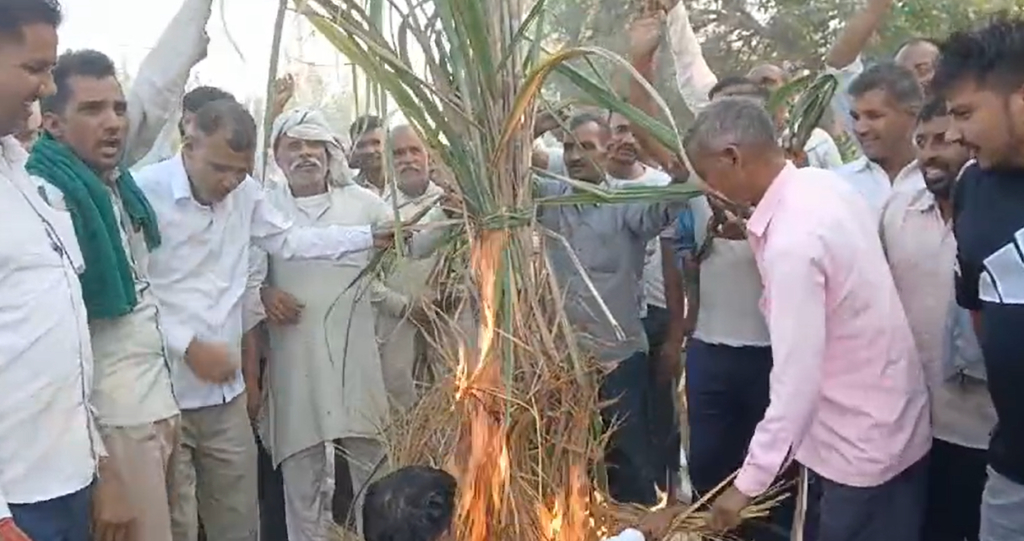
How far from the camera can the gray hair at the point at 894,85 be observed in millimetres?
2680

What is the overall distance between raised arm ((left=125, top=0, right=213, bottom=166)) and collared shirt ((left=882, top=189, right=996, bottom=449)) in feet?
5.51

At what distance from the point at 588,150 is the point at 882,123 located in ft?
2.73

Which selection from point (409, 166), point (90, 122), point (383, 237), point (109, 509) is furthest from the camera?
point (409, 166)

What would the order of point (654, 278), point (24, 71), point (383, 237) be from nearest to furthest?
point (24, 71) < point (383, 237) < point (654, 278)

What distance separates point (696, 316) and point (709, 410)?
0.37 meters

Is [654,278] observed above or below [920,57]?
below

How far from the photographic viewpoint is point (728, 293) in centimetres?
315

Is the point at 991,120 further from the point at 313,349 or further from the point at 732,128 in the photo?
the point at 313,349

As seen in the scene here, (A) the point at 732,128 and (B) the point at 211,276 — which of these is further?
(B) the point at 211,276

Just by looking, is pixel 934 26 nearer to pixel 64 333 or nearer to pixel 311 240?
pixel 311 240

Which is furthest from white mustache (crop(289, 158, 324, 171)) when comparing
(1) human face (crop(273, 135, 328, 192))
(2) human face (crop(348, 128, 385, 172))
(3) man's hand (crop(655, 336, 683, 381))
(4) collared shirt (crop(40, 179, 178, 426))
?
(3) man's hand (crop(655, 336, 683, 381))

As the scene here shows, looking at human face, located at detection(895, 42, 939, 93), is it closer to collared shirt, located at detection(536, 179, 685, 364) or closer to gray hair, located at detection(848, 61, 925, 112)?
gray hair, located at detection(848, 61, 925, 112)

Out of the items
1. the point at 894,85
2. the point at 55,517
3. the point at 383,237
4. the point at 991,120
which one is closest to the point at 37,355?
the point at 55,517

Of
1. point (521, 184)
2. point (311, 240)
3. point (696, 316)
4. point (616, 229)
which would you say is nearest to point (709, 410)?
point (696, 316)
